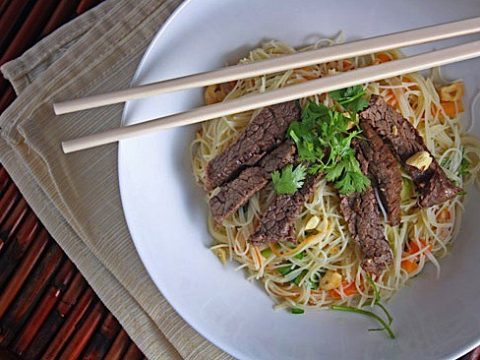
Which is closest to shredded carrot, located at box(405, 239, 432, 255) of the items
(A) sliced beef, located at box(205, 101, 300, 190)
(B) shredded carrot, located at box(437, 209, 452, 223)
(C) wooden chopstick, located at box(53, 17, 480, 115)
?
(B) shredded carrot, located at box(437, 209, 452, 223)

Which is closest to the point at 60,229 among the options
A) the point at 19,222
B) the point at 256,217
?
the point at 19,222

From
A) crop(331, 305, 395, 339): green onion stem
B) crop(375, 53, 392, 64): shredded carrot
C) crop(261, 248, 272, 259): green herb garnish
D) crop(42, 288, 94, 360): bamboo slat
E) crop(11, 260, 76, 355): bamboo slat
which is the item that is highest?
crop(375, 53, 392, 64): shredded carrot

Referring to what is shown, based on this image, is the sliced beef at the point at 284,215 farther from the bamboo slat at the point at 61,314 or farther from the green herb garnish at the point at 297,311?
the bamboo slat at the point at 61,314

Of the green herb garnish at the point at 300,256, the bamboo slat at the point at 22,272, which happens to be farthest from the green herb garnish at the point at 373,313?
the bamboo slat at the point at 22,272

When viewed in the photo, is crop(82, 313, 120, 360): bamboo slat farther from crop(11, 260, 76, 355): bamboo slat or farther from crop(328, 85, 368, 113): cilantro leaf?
crop(328, 85, 368, 113): cilantro leaf

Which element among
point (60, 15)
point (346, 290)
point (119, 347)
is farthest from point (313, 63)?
point (119, 347)
